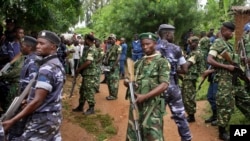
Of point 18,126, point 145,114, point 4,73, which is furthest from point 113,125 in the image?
point 18,126

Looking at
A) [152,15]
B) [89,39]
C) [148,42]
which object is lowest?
[148,42]

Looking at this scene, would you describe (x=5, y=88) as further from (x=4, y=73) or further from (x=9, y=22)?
(x=9, y=22)

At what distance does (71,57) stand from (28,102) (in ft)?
38.4

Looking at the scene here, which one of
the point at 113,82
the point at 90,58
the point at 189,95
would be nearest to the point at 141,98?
the point at 189,95

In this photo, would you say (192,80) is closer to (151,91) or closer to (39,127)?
(151,91)

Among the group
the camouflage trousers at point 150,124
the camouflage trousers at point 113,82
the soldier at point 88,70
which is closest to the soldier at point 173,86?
the camouflage trousers at point 150,124

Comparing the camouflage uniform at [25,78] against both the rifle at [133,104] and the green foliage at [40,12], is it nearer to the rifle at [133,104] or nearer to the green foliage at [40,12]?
the rifle at [133,104]

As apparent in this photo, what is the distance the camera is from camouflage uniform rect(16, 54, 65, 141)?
3.79 metres

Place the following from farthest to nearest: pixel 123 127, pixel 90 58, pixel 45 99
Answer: pixel 90 58 < pixel 123 127 < pixel 45 99

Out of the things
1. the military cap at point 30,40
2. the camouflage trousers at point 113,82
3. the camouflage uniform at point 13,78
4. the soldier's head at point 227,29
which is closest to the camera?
the military cap at point 30,40

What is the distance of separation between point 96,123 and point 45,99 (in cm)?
423

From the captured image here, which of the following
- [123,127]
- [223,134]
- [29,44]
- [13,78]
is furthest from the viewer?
[123,127]

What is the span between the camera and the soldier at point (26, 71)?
13.8ft

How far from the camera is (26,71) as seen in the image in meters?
4.61
